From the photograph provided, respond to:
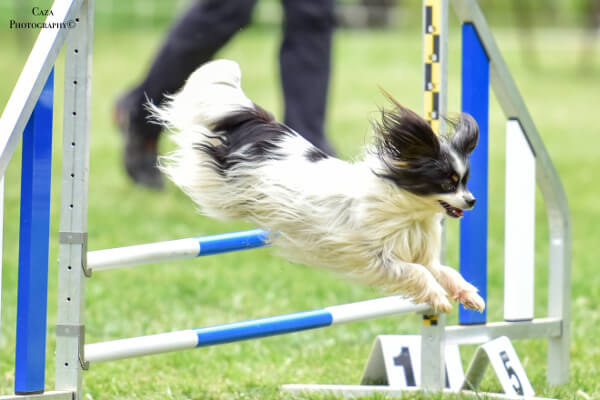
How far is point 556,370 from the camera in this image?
3395 millimetres

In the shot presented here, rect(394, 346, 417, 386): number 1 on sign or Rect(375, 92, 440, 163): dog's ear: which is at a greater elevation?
Rect(375, 92, 440, 163): dog's ear

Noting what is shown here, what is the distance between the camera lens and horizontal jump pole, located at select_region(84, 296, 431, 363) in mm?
2590

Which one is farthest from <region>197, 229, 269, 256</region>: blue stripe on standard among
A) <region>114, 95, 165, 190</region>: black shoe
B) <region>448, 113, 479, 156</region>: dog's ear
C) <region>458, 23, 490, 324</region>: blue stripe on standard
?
<region>114, 95, 165, 190</region>: black shoe

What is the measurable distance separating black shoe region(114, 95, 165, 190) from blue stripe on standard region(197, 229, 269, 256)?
3.27 meters

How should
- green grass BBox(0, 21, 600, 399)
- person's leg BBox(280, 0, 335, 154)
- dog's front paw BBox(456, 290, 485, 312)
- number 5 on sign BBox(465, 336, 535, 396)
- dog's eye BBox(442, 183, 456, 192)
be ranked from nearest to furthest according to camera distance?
dog's eye BBox(442, 183, 456, 192), dog's front paw BBox(456, 290, 485, 312), number 5 on sign BBox(465, 336, 535, 396), green grass BBox(0, 21, 600, 399), person's leg BBox(280, 0, 335, 154)

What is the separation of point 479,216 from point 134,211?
138 inches

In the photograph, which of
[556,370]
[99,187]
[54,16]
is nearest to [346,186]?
[54,16]

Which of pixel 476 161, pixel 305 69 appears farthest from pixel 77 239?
pixel 305 69

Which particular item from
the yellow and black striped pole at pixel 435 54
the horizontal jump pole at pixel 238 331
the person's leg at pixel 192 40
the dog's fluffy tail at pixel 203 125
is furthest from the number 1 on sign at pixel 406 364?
the person's leg at pixel 192 40

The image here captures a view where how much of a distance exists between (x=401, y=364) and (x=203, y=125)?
47.1 inches

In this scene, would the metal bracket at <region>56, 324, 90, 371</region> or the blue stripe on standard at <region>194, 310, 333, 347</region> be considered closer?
the metal bracket at <region>56, 324, 90, 371</region>

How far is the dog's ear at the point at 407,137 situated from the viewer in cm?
223

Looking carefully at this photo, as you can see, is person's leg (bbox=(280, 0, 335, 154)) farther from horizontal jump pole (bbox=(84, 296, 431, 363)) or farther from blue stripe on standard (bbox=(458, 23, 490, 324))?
horizontal jump pole (bbox=(84, 296, 431, 363))

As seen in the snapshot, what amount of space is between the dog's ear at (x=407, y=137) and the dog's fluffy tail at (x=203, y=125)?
0.43 metres
